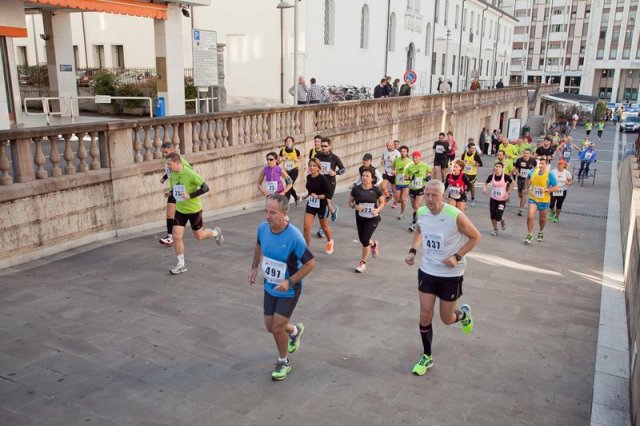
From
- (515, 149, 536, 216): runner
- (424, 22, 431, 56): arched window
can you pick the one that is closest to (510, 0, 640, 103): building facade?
(424, 22, 431, 56): arched window

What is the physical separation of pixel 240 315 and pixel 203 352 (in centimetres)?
110

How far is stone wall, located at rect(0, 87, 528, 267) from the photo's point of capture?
28.2 ft

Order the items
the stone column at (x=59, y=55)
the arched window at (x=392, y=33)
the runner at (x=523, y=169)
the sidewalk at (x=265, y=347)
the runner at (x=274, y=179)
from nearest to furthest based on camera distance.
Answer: the sidewalk at (x=265, y=347)
the runner at (x=274, y=179)
the runner at (x=523, y=169)
the stone column at (x=59, y=55)
the arched window at (x=392, y=33)

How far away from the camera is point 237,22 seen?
27.8 m

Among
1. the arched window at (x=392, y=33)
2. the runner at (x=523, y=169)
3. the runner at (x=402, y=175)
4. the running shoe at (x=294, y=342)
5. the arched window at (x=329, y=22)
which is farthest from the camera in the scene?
the arched window at (x=392, y=33)

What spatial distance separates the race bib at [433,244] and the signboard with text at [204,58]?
1048cm

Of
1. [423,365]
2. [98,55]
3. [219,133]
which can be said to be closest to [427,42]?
[98,55]

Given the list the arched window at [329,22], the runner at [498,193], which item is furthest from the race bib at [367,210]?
the arched window at [329,22]

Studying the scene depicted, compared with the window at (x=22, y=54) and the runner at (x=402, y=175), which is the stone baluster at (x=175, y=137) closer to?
the runner at (x=402, y=175)

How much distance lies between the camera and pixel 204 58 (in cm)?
1500

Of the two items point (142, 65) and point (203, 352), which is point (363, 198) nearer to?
point (203, 352)

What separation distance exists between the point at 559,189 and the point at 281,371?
36.3 feet

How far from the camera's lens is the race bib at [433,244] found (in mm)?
5895

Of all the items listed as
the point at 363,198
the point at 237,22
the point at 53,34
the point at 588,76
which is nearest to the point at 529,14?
the point at 588,76
